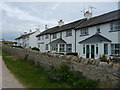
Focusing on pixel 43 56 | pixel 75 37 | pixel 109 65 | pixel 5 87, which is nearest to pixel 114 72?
pixel 109 65

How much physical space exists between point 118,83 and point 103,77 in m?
0.60

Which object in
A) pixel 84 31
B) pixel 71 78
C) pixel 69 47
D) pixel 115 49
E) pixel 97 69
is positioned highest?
pixel 84 31

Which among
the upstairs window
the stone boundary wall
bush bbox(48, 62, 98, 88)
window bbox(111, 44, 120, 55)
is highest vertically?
the upstairs window

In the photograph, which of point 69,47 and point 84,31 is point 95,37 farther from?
point 69,47

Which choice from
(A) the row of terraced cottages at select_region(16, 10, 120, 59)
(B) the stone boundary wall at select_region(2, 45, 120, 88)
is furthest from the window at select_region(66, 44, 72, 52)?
(B) the stone boundary wall at select_region(2, 45, 120, 88)

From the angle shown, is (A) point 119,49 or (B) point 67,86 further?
(A) point 119,49

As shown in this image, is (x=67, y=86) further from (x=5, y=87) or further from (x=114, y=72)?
(x=5, y=87)

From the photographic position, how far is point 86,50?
18.6 meters

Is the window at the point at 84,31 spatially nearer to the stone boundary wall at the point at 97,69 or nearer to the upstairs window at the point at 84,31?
the upstairs window at the point at 84,31

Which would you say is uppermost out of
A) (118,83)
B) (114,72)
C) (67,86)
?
(114,72)

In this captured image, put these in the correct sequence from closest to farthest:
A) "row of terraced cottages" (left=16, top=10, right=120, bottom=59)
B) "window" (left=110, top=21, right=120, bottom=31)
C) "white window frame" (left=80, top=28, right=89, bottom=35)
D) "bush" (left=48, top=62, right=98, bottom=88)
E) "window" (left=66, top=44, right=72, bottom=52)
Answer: "bush" (left=48, top=62, right=98, bottom=88), "window" (left=110, top=21, right=120, bottom=31), "row of terraced cottages" (left=16, top=10, right=120, bottom=59), "white window frame" (left=80, top=28, right=89, bottom=35), "window" (left=66, top=44, right=72, bottom=52)

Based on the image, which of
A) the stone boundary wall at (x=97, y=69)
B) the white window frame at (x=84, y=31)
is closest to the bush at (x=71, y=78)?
the stone boundary wall at (x=97, y=69)

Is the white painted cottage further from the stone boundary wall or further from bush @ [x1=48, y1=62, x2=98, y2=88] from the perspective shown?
bush @ [x1=48, y1=62, x2=98, y2=88]

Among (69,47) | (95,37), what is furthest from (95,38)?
(69,47)
